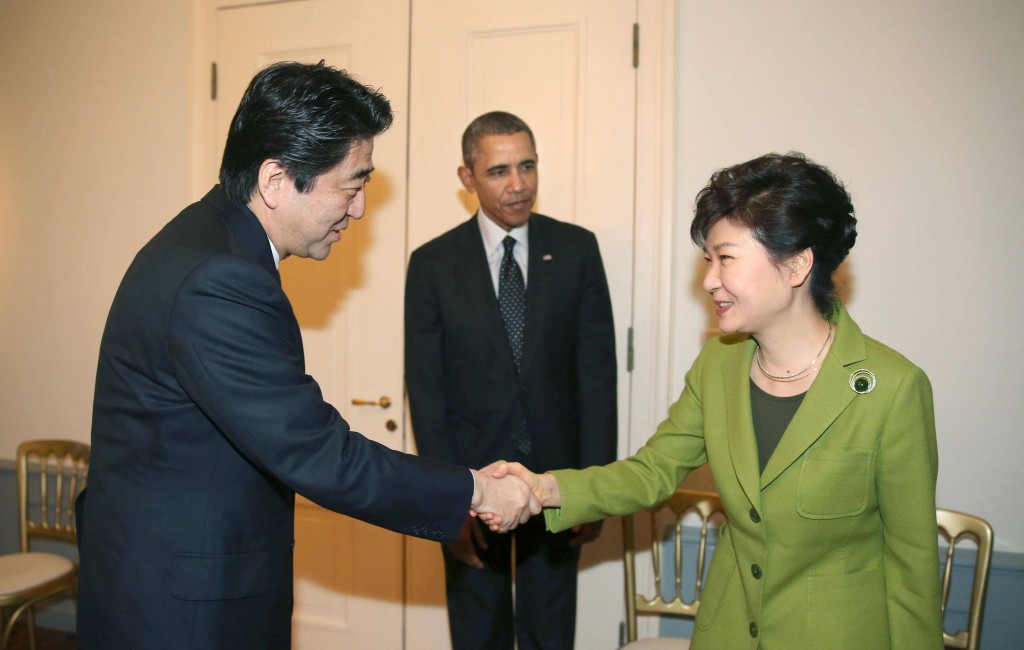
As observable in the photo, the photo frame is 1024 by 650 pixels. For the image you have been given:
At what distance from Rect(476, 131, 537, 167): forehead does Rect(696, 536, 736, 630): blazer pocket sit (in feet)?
4.96

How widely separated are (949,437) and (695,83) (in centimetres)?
157

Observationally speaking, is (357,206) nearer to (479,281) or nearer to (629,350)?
(479,281)

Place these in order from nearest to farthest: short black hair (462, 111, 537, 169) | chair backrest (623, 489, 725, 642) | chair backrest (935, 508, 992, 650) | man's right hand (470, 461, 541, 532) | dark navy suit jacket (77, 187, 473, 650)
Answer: dark navy suit jacket (77, 187, 473, 650), man's right hand (470, 461, 541, 532), chair backrest (935, 508, 992, 650), chair backrest (623, 489, 725, 642), short black hair (462, 111, 537, 169)

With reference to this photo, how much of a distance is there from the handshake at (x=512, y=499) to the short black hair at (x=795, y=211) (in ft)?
2.64

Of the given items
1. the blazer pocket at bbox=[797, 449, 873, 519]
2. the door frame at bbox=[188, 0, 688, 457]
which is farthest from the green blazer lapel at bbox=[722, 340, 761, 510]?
the door frame at bbox=[188, 0, 688, 457]

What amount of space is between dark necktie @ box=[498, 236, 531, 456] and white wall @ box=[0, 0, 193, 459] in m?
1.76

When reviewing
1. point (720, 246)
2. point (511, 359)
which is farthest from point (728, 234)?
point (511, 359)

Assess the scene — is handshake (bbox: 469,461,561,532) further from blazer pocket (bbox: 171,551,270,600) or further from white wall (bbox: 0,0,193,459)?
white wall (bbox: 0,0,193,459)

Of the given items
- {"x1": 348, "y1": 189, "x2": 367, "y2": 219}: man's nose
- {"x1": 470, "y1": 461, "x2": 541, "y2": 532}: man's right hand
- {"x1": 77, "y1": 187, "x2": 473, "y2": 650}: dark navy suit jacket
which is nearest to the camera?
{"x1": 77, "y1": 187, "x2": 473, "y2": 650}: dark navy suit jacket

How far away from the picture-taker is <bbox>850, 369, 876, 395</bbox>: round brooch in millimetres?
1676

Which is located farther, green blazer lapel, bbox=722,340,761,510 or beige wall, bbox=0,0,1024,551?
beige wall, bbox=0,0,1024,551

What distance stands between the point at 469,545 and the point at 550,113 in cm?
167

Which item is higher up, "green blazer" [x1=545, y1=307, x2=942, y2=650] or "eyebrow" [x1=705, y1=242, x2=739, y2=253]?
"eyebrow" [x1=705, y1=242, x2=739, y2=253]

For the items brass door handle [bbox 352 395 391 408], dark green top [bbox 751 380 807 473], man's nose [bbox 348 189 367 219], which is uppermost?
man's nose [bbox 348 189 367 219]
